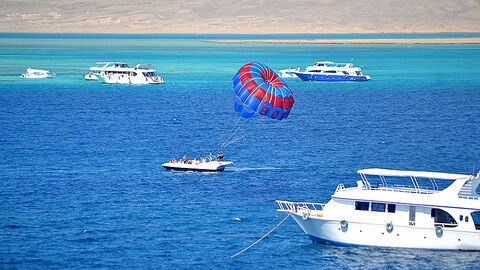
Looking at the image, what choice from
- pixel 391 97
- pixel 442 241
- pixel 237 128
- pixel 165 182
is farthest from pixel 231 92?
pixel 442 241

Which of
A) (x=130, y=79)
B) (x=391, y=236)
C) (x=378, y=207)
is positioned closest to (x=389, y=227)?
(x=391, y=236)

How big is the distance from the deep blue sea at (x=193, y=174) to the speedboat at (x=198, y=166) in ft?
3.66

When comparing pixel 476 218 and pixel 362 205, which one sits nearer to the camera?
pixel 476 218

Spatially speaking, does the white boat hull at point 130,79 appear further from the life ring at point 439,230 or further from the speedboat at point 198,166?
the life ring at point 439,230

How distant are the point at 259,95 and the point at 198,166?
40.9ft

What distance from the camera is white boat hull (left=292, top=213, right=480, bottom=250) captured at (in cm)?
5688

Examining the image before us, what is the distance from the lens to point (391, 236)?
2271 inches

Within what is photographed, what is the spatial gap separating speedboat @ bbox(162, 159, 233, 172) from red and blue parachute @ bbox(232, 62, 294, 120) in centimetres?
888

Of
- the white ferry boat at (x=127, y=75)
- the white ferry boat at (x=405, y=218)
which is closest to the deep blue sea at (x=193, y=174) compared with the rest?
the white ferry boat at (x=405, y=218)

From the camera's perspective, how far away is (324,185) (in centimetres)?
7831

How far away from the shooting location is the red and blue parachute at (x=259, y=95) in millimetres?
76812

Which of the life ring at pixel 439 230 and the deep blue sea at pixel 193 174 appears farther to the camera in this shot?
the deep blue sea at pixel 193 174

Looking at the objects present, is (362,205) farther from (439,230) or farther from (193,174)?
(193,174)

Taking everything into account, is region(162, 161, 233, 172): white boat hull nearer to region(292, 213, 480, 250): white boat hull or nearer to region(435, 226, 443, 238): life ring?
region(292, 213, 480, 250): white boat hull
